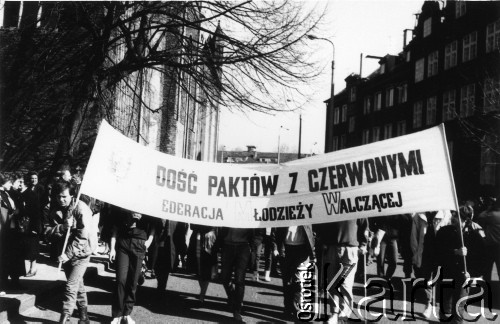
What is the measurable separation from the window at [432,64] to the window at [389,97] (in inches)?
396

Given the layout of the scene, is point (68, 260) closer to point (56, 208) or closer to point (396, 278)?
point (56, 208)

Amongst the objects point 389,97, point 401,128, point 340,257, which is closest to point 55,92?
point 340,257

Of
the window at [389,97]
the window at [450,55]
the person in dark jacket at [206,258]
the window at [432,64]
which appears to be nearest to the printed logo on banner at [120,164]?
the person in dark jacket at [206,258]

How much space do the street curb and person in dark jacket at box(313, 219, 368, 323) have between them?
3.96 meters

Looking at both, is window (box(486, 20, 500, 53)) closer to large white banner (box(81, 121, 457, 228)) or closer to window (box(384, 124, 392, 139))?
window (box(384, 124, 392, 139))

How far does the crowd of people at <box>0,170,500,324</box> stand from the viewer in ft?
23.0

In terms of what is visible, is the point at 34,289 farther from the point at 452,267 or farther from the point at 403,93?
the point at 403,93

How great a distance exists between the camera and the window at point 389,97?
51541 millimetres

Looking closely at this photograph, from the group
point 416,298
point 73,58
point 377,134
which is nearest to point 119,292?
point 416,298

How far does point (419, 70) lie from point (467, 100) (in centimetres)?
976

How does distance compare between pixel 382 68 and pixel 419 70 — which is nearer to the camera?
pixel 419 70

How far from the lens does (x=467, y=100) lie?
33.9 metres

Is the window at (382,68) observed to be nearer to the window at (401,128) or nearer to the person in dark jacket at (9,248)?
the window at (401,128)

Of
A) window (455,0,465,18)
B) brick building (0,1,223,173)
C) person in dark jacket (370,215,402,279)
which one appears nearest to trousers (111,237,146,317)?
person in dark jacket (370,215,402,279)
